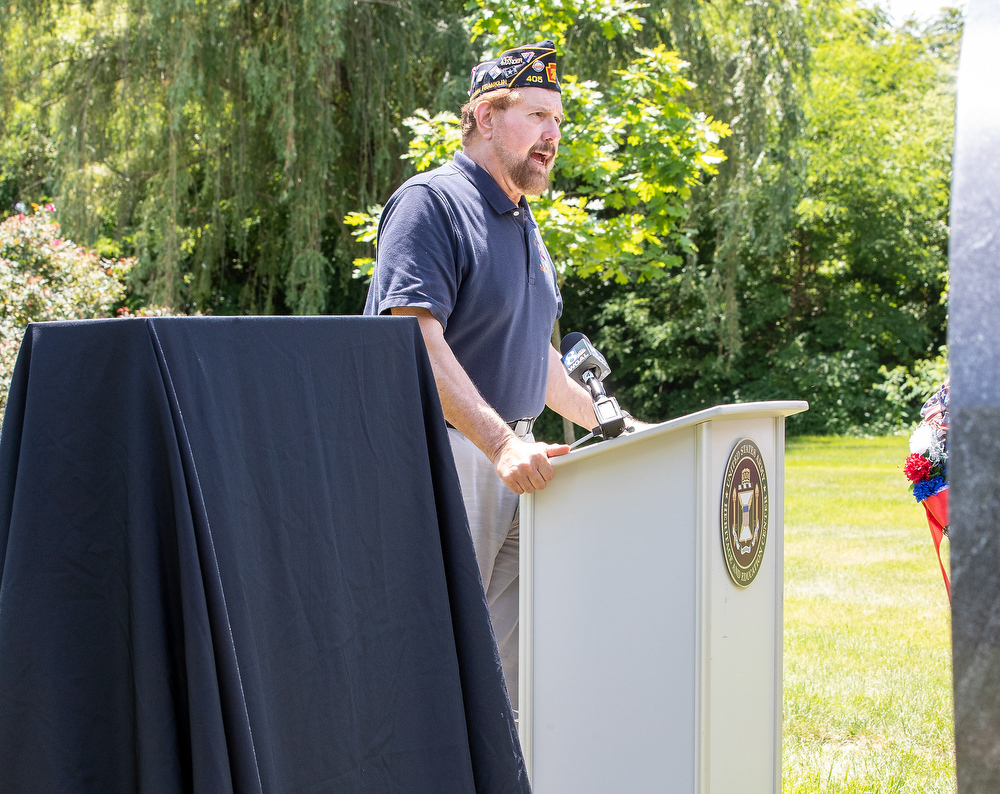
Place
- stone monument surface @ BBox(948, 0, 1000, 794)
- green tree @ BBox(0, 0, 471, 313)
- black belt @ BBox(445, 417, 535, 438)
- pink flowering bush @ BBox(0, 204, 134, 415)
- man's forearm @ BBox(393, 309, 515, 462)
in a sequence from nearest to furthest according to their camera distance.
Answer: stone monument surface @ BBox(948, 0, 1000, 794) → man's forearm @ BBox(393, 309, 515, 462) → black belt @ BBox(445, 417, 535, 438) → pink flowering bush @ BBox(0, 204, 134, 415) → green tree @ BBox(0, 0, 471, 313)

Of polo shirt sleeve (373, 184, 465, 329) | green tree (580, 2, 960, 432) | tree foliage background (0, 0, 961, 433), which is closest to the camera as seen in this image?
polo shirt sleeve (373, 184, 465, 329)

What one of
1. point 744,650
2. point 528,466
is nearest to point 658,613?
point 744,650

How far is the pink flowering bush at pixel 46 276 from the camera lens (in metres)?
7.64

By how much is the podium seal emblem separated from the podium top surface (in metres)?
0.07

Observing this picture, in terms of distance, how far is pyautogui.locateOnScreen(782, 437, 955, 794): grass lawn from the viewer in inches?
115

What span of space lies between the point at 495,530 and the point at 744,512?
0.68 metres

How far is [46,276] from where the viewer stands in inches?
341

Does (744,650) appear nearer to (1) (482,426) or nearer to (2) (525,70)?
(1) (482,426)

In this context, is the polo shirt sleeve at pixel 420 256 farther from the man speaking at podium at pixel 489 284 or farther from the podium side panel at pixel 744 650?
the podium side panel at pixel 744 650

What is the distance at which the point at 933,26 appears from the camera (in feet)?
3.51

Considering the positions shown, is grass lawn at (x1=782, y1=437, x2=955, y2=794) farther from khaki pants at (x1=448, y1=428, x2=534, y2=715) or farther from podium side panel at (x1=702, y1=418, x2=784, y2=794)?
khaki pants at (x1=448, y1=428, x2=534, y2=715)

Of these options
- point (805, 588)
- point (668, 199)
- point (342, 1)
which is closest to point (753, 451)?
point (805, 588)

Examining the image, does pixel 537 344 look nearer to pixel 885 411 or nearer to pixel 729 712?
pixel 729 712

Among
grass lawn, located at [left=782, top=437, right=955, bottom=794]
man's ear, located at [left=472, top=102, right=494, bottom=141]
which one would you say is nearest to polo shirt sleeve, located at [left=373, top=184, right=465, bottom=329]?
man's ear, located at [left=472, top=102, right=494, bottom=141]
